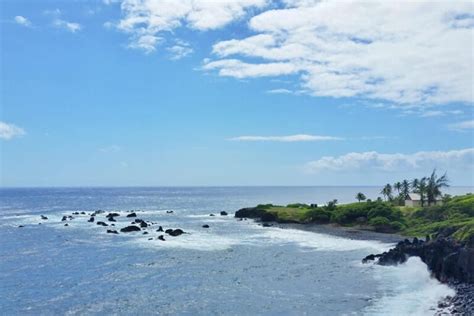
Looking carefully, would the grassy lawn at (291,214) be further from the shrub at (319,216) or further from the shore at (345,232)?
the shore at (345,232)

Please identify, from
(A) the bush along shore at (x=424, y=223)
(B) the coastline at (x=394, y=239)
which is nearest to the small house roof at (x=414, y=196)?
(A) the bush along shore at (x=424, y=223)

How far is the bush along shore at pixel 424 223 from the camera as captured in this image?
163 ft

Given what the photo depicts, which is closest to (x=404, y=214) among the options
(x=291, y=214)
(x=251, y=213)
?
(x=291, y=214)

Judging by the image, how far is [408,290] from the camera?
49344 mm

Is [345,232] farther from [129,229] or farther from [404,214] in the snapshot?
[129,229]

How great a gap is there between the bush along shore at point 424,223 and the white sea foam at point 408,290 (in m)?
1.27

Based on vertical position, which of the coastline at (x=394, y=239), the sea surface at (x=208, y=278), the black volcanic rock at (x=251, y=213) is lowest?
the sea surface at (x=208, y=278)

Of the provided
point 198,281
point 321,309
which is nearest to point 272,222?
point 198,281

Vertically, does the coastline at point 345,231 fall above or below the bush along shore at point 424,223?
below

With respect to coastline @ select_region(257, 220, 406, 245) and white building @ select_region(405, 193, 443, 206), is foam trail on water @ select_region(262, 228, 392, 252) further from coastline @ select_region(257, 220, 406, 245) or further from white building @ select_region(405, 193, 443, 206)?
white building @ select_region(405, 193, 443, 206)

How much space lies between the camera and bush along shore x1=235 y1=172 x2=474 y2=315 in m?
49.6

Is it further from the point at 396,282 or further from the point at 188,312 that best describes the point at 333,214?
the point at 188,312

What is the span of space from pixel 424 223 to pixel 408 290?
5503 cm

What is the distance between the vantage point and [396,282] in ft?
176
